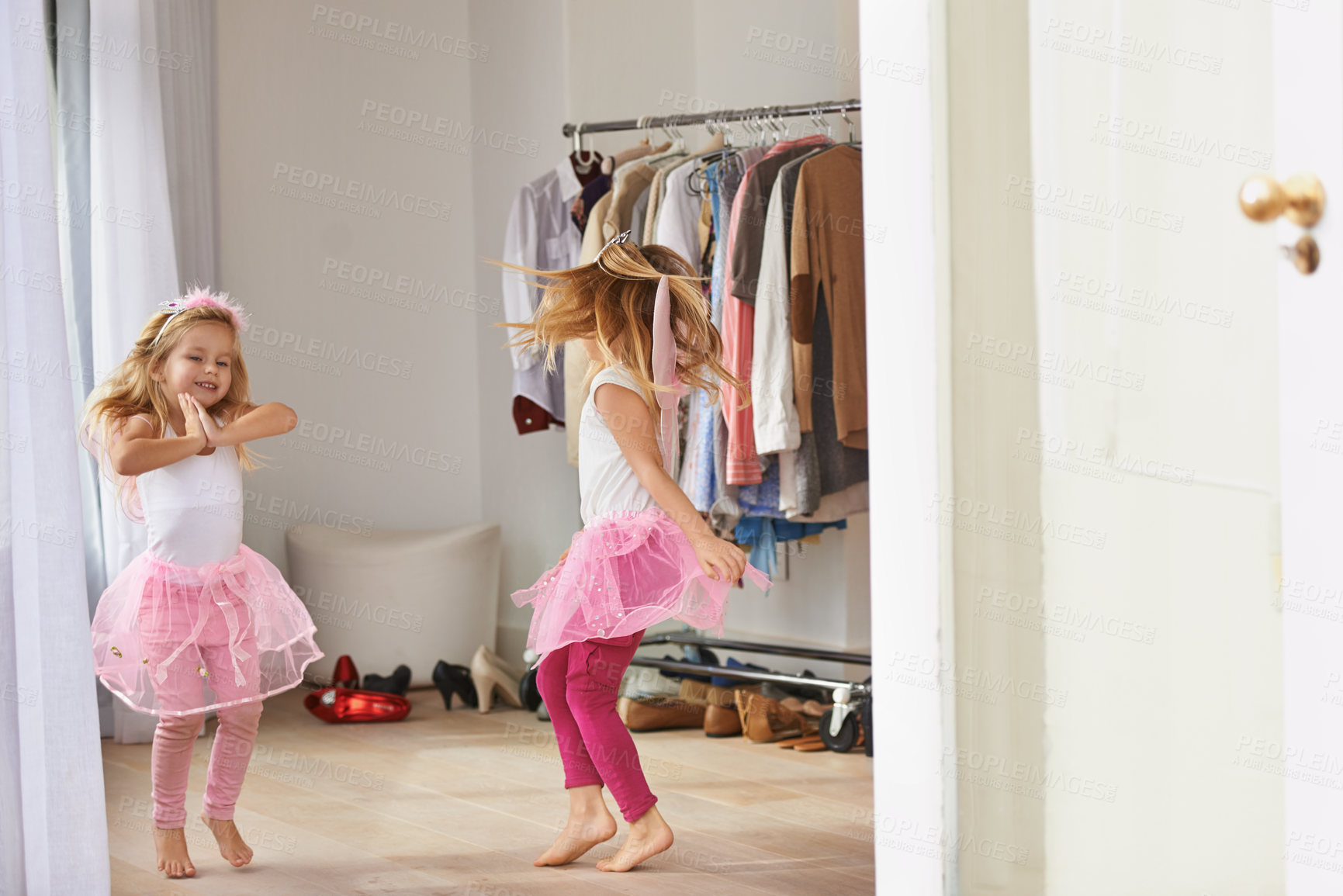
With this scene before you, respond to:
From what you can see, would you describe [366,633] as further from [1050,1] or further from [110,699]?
[1050,1]

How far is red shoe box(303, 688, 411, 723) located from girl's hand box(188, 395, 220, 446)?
50.2 inches

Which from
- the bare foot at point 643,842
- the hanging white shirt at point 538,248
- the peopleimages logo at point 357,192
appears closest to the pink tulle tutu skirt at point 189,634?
the bare foot at point 643,842

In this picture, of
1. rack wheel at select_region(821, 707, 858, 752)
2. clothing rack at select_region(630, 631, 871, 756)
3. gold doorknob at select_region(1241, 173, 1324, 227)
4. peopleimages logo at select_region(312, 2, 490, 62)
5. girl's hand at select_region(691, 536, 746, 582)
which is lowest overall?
rack wheel at select_region(821, 707, 858, 752)

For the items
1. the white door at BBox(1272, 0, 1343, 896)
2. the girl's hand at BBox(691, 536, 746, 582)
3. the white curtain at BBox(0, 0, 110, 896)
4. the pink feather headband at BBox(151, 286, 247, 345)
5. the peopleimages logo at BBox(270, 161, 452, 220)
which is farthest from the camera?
the peopleimages logo at BBox(270, 161, 452, 220)

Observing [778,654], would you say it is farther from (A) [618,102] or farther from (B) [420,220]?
(B) [420,220]

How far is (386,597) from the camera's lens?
3500 mm

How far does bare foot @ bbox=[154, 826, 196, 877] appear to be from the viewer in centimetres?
205

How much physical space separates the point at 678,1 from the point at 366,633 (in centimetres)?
203

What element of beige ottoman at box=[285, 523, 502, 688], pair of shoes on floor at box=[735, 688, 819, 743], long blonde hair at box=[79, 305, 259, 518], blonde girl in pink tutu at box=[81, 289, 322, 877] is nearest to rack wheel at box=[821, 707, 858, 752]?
pair of shoes on floor at box=[735, 688, 819, 743]

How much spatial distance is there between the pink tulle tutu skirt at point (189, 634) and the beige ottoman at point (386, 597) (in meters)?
1.32

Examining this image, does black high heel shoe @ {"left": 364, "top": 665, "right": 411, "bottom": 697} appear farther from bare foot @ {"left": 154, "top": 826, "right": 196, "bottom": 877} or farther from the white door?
the white door

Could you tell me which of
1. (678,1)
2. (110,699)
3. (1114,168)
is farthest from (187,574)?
(678,1)

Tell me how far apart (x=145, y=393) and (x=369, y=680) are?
143 centimetres

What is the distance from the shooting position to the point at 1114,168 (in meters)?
1.29
